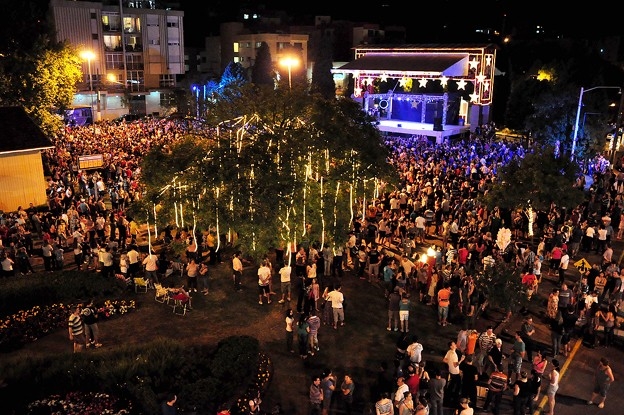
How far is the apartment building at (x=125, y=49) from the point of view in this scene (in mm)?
53562

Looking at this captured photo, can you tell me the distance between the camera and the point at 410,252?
18594mm

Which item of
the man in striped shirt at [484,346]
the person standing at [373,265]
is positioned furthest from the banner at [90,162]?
the man in striped shirt at [484,346]

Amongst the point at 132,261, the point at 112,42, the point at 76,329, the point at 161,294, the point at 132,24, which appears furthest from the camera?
the point at 132,24

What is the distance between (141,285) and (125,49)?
157 ft

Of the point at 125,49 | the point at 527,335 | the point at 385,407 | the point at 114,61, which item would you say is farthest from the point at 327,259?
the point at 125,49

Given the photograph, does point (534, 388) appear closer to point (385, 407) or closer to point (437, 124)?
point (385, 407)

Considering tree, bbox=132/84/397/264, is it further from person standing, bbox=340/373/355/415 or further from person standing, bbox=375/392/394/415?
person standing, bbox=375/392/394/415

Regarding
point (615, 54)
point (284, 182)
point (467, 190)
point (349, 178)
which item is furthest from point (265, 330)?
point (615, 54)

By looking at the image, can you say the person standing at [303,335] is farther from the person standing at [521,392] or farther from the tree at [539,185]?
the tree at [539,185]

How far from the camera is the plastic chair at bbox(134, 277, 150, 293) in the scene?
52.3ft

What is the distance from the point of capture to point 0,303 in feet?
47.5

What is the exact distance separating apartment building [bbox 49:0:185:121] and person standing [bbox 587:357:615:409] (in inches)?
2015

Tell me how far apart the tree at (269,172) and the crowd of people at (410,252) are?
127 centimetres

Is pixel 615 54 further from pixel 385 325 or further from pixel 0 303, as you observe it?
pixel 0 303
